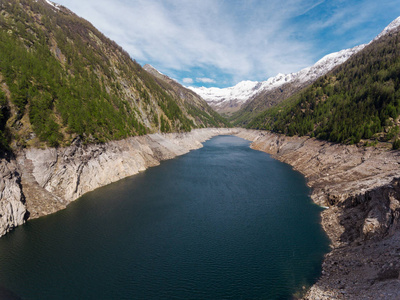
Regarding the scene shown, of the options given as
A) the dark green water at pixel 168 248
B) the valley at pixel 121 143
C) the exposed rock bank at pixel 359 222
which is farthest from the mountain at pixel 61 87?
the exposed rock bank at pixel 359 222

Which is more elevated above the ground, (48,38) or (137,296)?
(48,38)

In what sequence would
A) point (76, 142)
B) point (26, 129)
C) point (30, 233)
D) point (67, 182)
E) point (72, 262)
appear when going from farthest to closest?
point (76, 142) → point (67, 182) → point (26, 129) → point (30, 233) → point (72, 262)

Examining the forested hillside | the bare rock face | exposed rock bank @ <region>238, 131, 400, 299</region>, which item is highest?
the forested hillside

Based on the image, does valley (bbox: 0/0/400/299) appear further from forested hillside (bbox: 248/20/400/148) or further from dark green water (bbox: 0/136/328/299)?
dark green water (bbox: 0/136/328/299)

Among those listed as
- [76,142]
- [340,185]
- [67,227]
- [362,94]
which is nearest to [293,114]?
[362,94]

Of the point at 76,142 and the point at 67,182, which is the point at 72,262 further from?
the point at 76,142

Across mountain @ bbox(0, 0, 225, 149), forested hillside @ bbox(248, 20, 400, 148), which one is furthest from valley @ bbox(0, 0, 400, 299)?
forested hillside @ bbox(248, 20, 400, 148)

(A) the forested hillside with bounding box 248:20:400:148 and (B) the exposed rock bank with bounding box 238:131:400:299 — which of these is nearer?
(B) the exposed rock bank with bounding box 238:131:400:299

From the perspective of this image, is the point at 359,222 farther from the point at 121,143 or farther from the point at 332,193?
the point at 121,143
